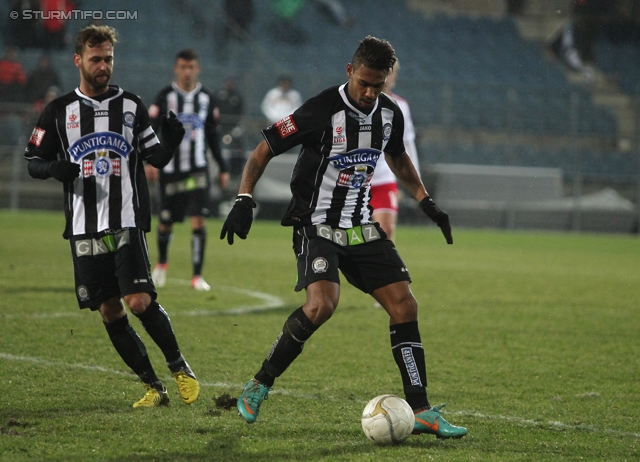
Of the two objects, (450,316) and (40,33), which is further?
(40,33)

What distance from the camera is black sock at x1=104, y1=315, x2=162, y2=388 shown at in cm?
462

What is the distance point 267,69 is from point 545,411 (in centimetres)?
2019

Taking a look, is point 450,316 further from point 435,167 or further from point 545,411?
point 435,167

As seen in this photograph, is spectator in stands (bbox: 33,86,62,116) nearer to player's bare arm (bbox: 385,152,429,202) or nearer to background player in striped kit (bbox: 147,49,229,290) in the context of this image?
background player in striped kit (bbox: 147,49,229,290)

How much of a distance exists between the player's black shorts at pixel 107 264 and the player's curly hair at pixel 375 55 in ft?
4.59

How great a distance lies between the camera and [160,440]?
12.5 feet

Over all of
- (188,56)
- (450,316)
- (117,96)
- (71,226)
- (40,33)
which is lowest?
(450,316)

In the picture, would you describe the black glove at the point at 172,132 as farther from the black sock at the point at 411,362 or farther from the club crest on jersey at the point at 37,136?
the black sock at the point at 411,362

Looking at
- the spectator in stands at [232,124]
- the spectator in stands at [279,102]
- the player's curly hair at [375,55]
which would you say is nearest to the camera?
the player's curly hair at [375,55]

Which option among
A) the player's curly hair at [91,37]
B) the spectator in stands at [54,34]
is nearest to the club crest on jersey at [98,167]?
the player's curly hair at [91,37]

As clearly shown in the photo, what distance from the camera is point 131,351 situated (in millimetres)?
4633

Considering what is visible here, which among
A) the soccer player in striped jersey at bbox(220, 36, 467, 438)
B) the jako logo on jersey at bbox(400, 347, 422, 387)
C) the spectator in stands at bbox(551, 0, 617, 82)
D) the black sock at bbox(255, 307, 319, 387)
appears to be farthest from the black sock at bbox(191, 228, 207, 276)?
the spectator in stands at bbox(551, 0, 617, 82)

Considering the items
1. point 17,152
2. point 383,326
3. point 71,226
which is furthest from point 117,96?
point 17,152

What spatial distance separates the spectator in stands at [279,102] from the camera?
2066cm
